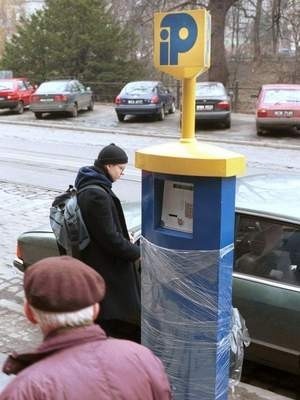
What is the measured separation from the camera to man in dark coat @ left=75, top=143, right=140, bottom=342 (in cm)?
408

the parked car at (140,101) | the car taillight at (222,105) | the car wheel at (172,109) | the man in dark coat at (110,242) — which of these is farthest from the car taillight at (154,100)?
the man in dark coat at (110,242)

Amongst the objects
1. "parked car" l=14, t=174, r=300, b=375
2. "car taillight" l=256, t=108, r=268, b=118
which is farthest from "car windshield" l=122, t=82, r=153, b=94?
"parked car" l=14, t=174, r=300, b=375

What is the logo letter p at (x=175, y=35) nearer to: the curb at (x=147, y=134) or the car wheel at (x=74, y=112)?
the curb at (x=147, y=134)

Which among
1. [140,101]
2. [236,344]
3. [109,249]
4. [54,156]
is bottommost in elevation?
[54,156]

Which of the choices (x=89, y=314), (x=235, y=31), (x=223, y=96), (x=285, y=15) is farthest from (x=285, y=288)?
(x=235, y=31)

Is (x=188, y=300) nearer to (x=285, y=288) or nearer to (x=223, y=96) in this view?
(x=285, y=288)

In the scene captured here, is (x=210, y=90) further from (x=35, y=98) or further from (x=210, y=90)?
(x=35, y=98)

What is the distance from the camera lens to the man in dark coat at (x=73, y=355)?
74.5 inches

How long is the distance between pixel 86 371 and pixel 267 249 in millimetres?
2817

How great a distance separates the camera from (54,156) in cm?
1620

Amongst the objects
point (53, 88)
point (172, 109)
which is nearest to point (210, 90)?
point (172, 109)

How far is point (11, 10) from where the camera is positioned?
7325 cm

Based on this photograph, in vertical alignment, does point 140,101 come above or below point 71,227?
above

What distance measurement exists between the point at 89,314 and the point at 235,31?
49488 mm
